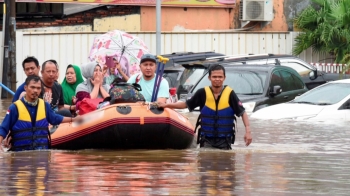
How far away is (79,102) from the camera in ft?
44.1

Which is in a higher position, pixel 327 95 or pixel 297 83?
pixel 297 83

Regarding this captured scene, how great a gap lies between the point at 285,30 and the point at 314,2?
1633mm

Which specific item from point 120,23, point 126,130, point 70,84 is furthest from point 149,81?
point 120,23

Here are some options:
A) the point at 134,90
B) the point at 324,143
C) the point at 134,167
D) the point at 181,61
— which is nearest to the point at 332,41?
the point at 181,61

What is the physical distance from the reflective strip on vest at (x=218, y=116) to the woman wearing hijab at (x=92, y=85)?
1.79 meters

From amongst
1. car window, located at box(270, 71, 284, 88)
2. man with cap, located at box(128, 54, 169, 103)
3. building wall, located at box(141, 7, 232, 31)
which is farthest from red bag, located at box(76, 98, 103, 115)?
building wall, located at box(141, 7, 232, 31)

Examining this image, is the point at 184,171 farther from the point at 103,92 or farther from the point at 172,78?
the point at 172,78

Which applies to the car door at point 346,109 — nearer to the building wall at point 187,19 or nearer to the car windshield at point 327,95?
the car windshield at point 327,95

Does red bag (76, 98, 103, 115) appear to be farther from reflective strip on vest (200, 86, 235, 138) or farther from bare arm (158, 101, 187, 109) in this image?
reflective strip on vest (200, 86, 235, 138)

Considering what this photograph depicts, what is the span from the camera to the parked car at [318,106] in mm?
18094

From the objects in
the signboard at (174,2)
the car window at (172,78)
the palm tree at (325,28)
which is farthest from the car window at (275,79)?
the signboard at (174,2)

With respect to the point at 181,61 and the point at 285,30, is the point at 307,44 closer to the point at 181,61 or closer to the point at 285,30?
the point at 285,30

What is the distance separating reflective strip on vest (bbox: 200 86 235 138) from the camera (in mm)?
12195

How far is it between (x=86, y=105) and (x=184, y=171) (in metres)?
2.94
